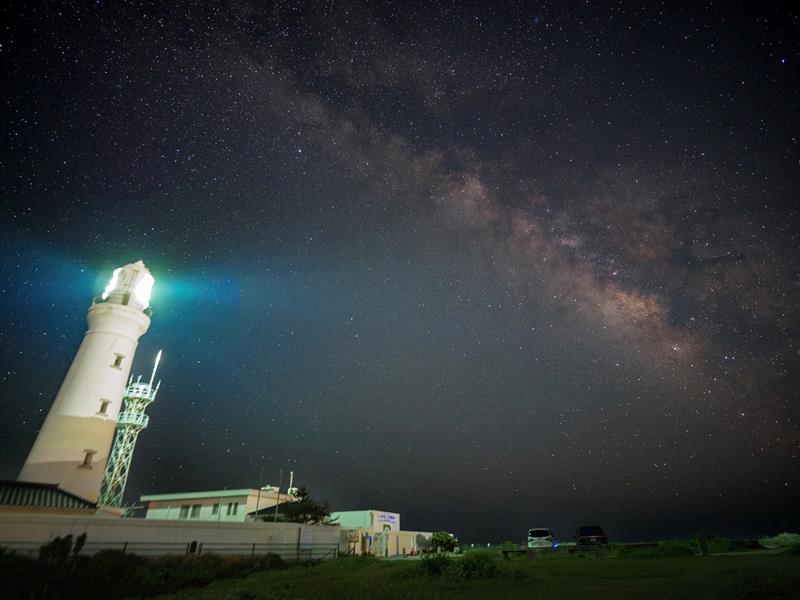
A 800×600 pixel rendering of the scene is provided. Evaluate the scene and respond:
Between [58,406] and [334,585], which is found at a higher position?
[58,406]

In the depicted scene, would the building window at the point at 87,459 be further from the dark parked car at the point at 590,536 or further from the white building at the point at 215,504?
the dark parked car at the point at 590,536

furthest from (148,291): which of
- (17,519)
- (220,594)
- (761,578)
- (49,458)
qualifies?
(761,578)

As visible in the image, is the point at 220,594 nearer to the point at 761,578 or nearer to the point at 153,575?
the point at 153,575

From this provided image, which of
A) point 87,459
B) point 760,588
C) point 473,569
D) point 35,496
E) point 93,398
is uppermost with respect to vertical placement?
point 93,398

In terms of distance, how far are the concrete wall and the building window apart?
9.80 metres

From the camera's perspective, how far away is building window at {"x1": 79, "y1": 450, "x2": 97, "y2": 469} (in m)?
27.5

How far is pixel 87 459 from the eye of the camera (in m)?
27.8

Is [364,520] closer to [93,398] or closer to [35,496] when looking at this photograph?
[93,398]

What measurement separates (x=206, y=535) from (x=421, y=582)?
525 inches

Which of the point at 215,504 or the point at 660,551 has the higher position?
the point at 215,504

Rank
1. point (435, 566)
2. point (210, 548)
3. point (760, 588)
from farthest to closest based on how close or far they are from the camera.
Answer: point (210, 548), point (435, 566), point (760, 588)

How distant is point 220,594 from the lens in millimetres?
14773

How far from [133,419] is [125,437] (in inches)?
61.0

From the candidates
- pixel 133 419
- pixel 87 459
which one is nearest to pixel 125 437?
pixel 133 419
